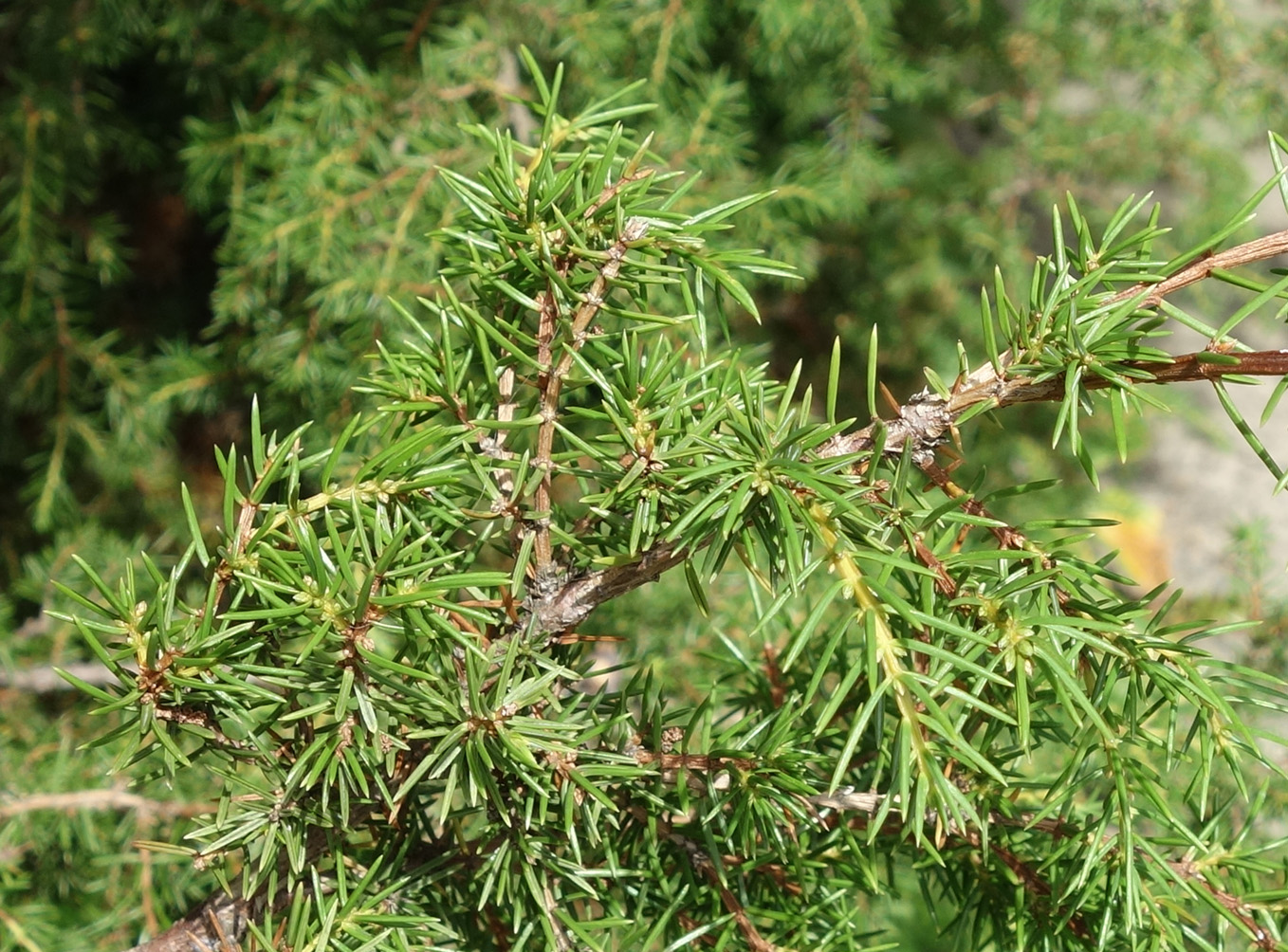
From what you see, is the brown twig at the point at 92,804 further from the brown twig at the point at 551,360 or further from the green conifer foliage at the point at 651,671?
the brown twig at the point at 551,360

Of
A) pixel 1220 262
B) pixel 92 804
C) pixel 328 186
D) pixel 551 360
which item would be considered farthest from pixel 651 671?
pixel 328 186

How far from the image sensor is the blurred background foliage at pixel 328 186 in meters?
0.85

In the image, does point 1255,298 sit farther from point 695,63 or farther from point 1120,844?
point 695,63

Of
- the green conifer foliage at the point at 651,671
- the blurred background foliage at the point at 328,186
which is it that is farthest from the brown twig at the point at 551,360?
the blurred background foliage at the point at 328,186

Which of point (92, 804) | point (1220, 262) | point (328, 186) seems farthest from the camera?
point (328, 186)

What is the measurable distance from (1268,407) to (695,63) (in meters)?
0.98

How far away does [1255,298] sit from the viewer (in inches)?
11.8

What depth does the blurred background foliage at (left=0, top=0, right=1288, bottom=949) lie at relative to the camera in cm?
85

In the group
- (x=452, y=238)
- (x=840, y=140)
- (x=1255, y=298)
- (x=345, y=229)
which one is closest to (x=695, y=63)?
(x=840, y=140)

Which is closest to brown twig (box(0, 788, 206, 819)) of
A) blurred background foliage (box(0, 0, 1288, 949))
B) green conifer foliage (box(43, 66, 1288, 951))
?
blurred background foliage (box(0, 0, 1288, 949))

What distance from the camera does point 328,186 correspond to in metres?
0.87

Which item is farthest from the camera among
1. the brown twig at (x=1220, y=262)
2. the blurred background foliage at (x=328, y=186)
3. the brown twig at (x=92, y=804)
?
the blurred background foliage at (x=328, y=186)

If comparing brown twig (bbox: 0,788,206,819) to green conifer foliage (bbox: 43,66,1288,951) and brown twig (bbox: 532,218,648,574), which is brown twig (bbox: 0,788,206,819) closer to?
green conifer foliage (bbox: 43,66,1288,951)

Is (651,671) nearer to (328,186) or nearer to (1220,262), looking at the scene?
(1220,262)
